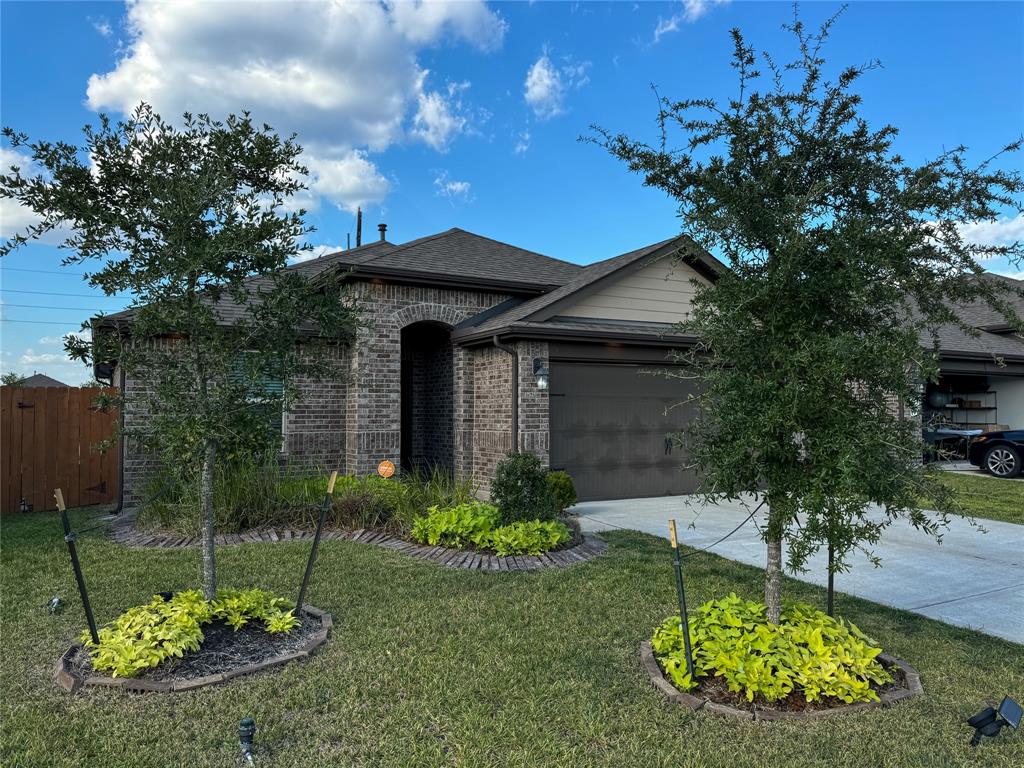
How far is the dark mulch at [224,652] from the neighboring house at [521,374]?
597 cm

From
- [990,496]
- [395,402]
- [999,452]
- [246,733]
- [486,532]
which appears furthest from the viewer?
[999,452]

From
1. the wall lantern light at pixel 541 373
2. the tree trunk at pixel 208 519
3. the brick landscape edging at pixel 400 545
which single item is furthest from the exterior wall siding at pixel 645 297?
the tree trunk at pixel 208 519

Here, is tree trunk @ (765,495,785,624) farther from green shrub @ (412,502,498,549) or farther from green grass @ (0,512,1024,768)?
green shrub @ (412,502,498,549)

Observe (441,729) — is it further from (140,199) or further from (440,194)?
(440,194)

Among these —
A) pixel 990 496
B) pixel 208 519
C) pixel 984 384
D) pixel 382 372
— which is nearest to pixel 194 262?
pixel 208 519

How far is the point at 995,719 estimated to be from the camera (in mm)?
Result: 3031

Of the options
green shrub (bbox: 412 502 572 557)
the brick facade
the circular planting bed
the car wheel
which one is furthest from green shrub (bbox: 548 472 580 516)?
the car wheel

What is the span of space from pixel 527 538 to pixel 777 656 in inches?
139

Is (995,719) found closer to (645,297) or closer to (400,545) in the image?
(400,545)

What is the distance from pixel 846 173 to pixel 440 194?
511 inches

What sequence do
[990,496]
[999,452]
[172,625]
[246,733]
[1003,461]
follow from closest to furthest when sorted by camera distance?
[246,733] < [172,625] < [990,496] < [1003,461] < [999,452]

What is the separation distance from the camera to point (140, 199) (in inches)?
165

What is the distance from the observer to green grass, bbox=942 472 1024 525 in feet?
32.4

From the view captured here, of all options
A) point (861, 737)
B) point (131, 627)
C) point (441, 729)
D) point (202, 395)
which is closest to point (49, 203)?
point (202, 395)
